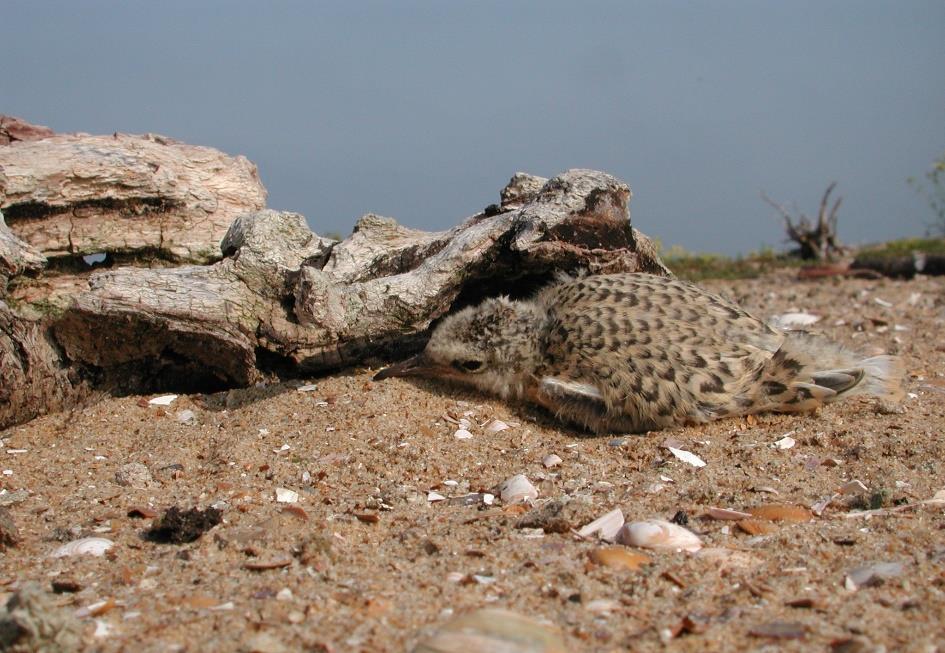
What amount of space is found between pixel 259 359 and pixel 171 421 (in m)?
0.83

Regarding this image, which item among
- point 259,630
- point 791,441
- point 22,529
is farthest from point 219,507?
point 791,441

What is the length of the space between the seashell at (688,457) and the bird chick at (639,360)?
0.43 metres

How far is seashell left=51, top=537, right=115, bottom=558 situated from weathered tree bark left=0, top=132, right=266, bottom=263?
303cm

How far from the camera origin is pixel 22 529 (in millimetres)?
4492

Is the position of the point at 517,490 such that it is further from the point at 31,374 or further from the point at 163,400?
the point at 31,374

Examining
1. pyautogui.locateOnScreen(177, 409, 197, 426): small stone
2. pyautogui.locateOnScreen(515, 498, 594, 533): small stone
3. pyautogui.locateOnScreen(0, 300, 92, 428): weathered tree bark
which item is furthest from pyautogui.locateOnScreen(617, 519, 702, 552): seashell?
pyautogui.locateOnScreen(0, 300, 92, 428): weathered tree bark

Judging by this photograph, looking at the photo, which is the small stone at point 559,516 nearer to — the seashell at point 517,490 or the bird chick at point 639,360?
the seashell at point 517,490

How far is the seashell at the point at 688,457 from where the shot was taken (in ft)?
17.2

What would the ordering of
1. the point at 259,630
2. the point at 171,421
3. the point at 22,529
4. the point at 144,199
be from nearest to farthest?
the point at 259,630 → the point at 22,529 → the point at 171,421 → the point at 144,199

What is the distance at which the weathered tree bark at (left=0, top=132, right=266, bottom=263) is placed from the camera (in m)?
6.51

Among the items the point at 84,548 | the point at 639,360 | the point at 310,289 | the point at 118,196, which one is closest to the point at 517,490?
the point at 639,360

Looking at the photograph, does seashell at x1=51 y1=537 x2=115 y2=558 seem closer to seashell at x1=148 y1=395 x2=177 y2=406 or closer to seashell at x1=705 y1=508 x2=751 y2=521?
seashell at x1=148 y1=395 x2=177 y2=406

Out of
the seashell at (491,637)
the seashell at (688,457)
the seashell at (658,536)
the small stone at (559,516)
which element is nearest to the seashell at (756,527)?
the seashell at (658,536)

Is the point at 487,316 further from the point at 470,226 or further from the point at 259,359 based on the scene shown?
the point at 259,359
